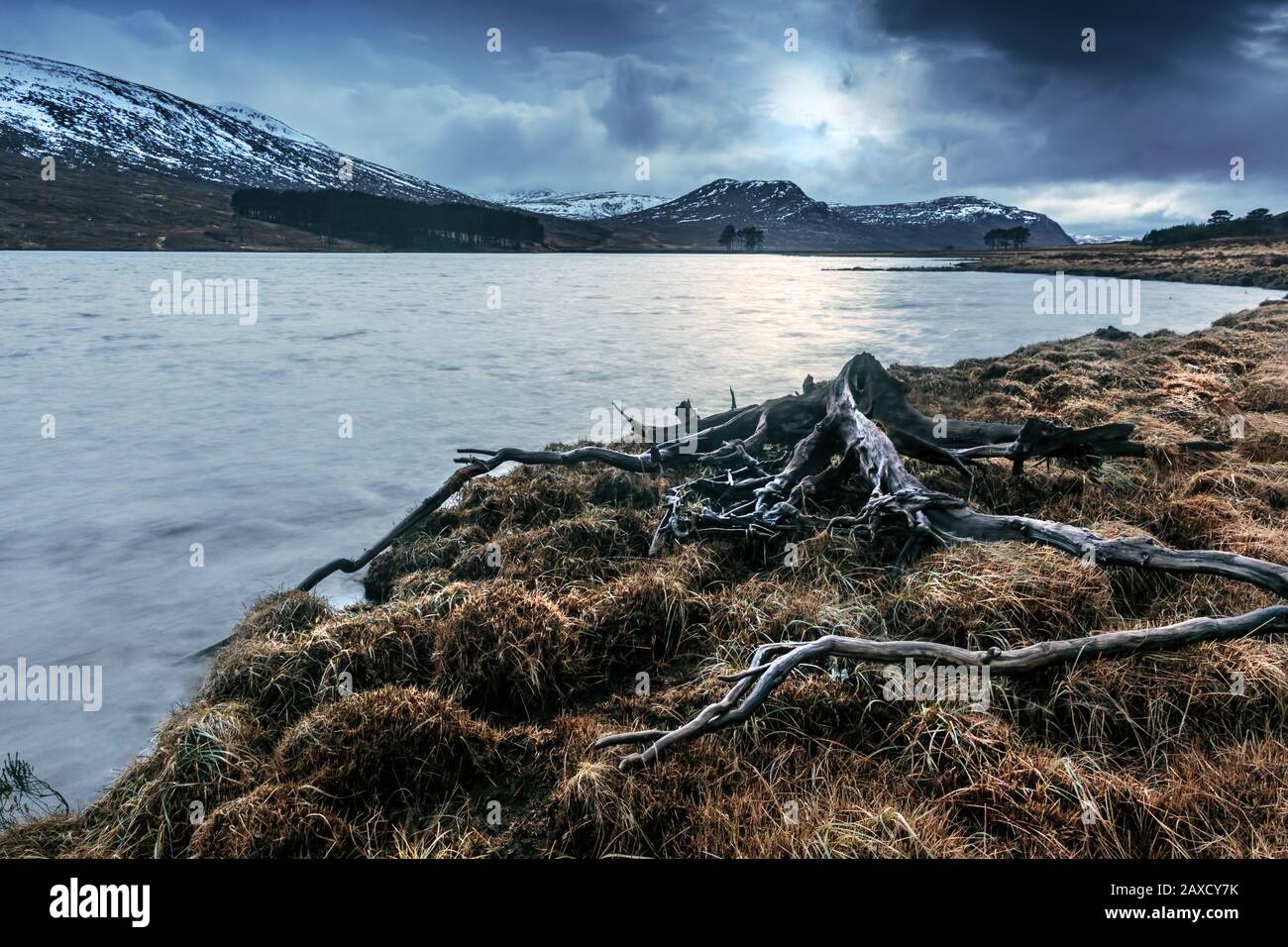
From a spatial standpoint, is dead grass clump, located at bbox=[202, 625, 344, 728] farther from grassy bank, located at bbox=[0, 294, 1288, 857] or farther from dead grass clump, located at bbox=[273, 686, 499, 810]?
→ dead grass clump, located at bbox=[273, 686, 499, 810]

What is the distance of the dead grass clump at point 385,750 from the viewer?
13.1 feet

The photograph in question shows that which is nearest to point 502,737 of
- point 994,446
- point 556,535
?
point 556,535

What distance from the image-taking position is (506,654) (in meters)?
5.23

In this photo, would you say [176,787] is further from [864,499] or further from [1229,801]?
[864,499]

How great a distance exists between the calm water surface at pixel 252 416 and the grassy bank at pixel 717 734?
1.46 m

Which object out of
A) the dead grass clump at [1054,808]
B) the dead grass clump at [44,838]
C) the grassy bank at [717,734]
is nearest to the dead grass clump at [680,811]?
the grassy bank at [717,734]

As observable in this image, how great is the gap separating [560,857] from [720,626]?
2.71 m

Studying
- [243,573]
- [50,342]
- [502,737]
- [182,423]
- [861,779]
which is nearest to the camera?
[861,779]

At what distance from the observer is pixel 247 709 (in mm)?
4926

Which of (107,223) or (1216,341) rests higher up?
(107,223)

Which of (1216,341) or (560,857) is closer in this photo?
(560,857)

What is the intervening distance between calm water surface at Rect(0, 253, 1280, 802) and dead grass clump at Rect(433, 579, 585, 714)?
2.65 m
